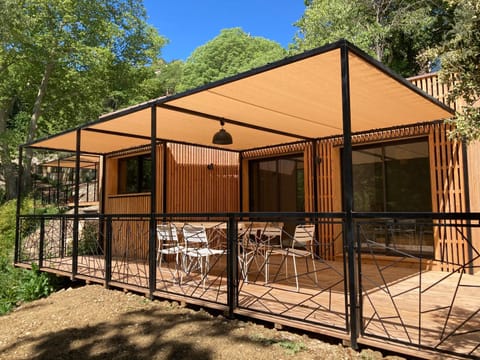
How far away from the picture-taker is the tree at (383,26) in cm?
1540

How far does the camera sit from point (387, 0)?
648 inches

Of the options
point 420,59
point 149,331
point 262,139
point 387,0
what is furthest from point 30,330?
point 387,0

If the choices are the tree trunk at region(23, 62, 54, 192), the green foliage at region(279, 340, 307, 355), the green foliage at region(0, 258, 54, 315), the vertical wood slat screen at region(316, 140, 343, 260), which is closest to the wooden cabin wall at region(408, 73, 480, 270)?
the vertical wood slat screen at region(316, 140, 343, 260)

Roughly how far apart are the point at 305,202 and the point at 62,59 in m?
14.2

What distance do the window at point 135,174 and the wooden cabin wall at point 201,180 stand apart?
1129 millimetres

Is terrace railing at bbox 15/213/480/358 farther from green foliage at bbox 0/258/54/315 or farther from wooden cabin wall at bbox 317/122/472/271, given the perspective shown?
green foliage at bbox 0/258/54/315

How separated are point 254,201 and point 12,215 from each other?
780 cm

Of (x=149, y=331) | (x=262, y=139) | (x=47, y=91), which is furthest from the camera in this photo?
(x=47, y=91)

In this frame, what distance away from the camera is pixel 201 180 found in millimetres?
8719

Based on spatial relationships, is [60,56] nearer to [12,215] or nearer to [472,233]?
[12,215]

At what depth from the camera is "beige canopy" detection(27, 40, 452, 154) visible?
3.63m

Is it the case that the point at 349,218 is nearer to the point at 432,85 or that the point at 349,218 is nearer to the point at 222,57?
the point at 432,85

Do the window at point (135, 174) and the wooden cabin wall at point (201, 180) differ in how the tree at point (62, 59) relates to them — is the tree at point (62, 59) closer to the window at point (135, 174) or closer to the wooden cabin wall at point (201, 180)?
the window at point (135, 174)

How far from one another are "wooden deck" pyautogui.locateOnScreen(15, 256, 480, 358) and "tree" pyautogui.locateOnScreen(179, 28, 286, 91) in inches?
835
